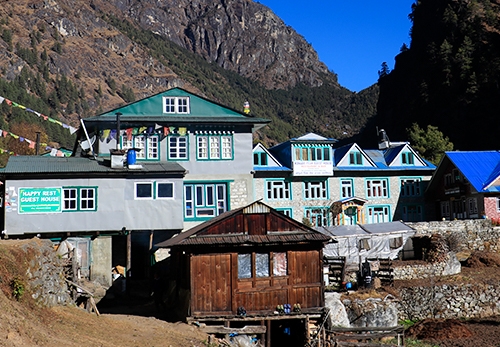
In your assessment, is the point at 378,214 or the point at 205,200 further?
the point at 378,214

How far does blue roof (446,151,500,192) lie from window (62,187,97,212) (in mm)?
29755

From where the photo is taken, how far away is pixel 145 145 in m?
39.4

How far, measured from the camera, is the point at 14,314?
16031mm

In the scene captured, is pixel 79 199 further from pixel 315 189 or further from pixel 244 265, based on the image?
pixel 315 189

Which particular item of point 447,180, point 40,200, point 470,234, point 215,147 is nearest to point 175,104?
point 215,147

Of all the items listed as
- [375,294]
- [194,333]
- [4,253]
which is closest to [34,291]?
[4,253]

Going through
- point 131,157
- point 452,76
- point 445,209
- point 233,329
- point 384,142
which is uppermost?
point 452,76

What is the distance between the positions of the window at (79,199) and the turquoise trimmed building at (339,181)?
51.4ft

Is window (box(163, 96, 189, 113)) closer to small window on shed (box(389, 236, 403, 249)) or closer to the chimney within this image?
small window on shed (box(389, 236, 403, 249))

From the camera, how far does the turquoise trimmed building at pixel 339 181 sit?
47.2m

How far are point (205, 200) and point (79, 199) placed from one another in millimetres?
8575

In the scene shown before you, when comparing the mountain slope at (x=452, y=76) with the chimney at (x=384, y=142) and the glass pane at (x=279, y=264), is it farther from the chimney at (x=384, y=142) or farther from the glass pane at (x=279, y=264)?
the glass pane at (x=279, y=264)

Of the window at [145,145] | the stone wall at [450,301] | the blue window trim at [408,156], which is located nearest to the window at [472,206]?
the blue window trim at [408,156]

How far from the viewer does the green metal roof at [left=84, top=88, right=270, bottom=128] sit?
39094mm
